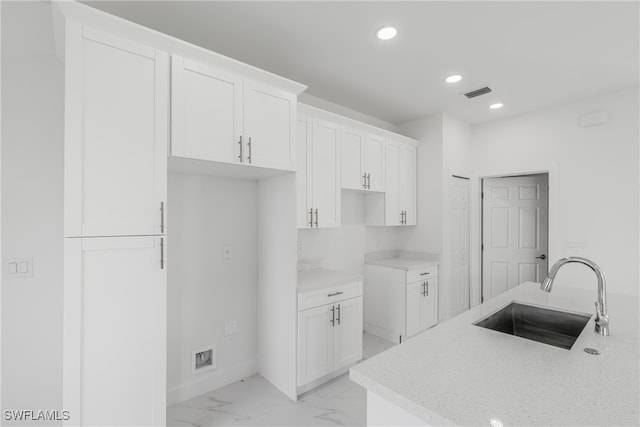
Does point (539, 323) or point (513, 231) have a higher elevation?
point (513, 231)

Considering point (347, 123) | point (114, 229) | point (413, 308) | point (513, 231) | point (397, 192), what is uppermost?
point (347, 123)

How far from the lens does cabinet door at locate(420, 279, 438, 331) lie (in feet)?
11.8

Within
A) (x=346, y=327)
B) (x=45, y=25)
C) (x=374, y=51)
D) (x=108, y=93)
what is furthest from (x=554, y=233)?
(x=45, y=25)

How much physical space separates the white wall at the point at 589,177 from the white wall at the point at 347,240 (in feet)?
5.89

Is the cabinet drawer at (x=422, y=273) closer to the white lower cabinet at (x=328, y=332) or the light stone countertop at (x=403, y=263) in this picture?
the light stone countertop at (x=403, y=263)

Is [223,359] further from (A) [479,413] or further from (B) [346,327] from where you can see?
(A) [479,413]

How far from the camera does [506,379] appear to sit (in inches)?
38.5

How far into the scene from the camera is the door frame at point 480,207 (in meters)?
3.56

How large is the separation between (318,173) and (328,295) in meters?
1.12

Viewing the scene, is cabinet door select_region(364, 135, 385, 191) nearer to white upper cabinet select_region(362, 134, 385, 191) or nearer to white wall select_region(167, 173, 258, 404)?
white upper cabinet select_region(362, 134, 385, 191)

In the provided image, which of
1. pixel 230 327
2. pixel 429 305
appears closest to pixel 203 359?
pixel 230 327

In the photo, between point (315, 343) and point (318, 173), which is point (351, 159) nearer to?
point (318, 173)

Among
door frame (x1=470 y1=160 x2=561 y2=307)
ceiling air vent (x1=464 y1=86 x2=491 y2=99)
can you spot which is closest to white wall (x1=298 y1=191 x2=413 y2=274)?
door frame (x1=470 y1=160 x2=561 y2=307)

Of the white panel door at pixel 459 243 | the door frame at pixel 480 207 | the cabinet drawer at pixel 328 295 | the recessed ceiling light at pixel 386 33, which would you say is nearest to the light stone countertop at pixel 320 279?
the cabinet drawer at pixel 328 295
